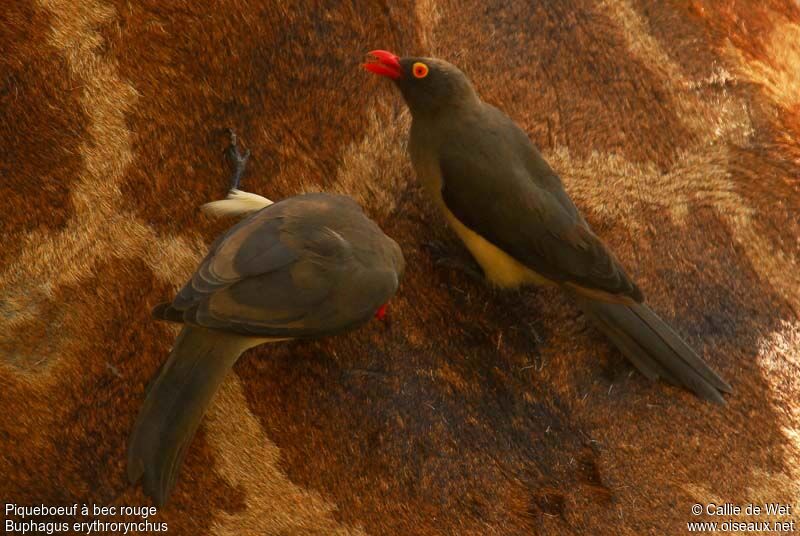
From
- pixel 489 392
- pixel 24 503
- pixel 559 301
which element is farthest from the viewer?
pixel 559 301

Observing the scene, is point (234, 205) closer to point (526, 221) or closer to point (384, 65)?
point (384, 65)

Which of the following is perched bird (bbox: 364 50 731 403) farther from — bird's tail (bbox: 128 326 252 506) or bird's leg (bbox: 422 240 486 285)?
bird's tail (bbox: 128 326 252 506)

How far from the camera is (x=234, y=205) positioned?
1896 millimetres

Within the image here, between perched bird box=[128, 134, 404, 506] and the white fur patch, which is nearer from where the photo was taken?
perched bird box=[128, 134, 404, 506]

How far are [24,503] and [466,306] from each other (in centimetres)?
107

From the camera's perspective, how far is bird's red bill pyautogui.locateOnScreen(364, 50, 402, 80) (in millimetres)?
1967

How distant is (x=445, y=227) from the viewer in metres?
2.14

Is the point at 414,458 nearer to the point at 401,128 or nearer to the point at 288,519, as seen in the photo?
the point at 288,519

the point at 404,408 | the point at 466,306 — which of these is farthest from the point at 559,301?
the point at 404,408

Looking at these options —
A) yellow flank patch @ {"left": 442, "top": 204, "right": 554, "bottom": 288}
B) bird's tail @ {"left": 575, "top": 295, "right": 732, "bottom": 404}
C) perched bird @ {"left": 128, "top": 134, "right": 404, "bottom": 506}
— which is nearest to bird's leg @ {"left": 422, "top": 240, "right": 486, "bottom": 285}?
Result: yellow flank patch @ {"left": 442, "top": 204, "right": 554, "bottom": 288}

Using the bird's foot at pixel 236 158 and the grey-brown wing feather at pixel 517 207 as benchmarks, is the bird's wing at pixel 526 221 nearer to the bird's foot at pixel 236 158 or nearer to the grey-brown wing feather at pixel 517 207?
the grey-brown wing feather at pixel 517 207

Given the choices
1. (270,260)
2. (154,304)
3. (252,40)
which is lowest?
(154,304)

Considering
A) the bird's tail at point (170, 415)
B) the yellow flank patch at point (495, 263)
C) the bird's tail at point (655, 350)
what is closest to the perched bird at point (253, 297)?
the bird's tail at point (170, 415)

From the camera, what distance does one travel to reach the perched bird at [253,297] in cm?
175
